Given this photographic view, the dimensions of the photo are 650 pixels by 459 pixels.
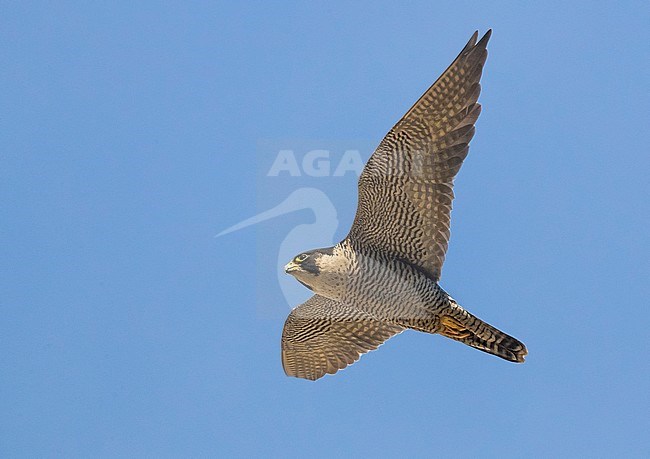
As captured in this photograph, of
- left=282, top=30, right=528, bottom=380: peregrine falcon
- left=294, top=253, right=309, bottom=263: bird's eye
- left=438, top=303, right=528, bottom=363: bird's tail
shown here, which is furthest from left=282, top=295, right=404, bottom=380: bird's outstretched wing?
left=438, top=303, right=528, bottom=363: bird's tail

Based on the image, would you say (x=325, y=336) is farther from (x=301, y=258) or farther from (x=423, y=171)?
(x=423, y=171)

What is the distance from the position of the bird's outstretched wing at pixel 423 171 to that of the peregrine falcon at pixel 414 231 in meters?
0.01

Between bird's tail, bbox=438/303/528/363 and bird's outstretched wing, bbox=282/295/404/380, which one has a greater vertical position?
bird's outstretched wing, bbox=282/295/404/380

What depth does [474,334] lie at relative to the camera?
35.6 feet

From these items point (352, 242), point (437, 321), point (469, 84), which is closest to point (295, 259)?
point (352, 242)

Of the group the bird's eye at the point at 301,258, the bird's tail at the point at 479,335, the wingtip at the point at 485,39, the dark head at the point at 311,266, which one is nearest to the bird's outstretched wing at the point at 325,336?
the dark head at the point at 311,266

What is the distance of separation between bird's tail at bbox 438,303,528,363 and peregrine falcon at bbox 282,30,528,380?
1cm

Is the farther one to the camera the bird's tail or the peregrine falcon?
the bird's tail

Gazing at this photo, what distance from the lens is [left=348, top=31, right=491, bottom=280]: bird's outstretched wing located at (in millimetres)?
10258

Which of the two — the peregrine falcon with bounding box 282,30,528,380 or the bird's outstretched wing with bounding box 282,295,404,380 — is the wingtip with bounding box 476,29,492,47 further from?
the bird's outstretched wing with bounding box 282,295,404,380

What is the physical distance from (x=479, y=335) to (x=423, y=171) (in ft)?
6.66

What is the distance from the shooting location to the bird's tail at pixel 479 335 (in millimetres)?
10695

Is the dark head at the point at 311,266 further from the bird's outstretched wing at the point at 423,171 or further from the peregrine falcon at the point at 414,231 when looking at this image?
the bird's outstretched wing at the point at 423,171

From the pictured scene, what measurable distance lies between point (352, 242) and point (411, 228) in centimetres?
75
